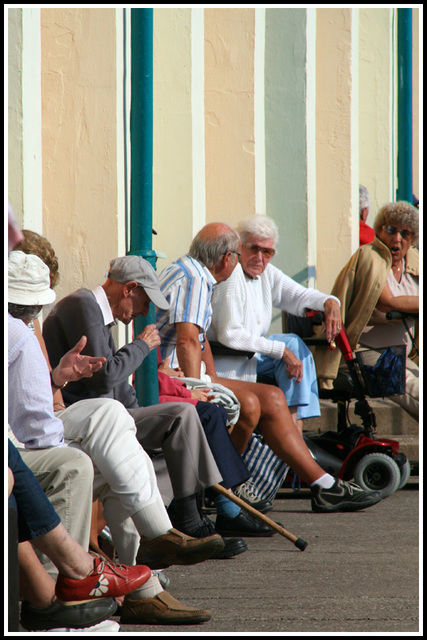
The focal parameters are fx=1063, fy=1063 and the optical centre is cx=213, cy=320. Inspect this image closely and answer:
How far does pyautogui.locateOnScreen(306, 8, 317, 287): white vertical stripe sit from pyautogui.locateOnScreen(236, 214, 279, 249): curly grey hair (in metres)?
2.89

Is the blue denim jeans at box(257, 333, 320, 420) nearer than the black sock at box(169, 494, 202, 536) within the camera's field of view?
No

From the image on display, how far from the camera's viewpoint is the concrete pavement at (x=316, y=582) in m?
3.73

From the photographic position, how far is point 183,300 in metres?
5.84

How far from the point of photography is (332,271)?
33.1ft

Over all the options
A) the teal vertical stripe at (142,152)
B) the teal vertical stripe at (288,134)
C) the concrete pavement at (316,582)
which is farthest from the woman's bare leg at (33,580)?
the teal vertical stripe at (288,134)

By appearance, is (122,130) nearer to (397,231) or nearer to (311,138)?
(397,231)

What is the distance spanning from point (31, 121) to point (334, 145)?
5.02 meters

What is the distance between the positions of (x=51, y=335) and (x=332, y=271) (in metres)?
5.90

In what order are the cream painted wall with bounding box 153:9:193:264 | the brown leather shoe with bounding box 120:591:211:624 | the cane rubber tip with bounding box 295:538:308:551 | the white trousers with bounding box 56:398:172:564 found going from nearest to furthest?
the brown leather shoe with bounding box 120:591:211:624 → the white trousers with bounding box 56:398:172:564 → the cane rubber tip with bounding box 295:538:308:551 → the cream painted wall with bounding box 153:9:193:264

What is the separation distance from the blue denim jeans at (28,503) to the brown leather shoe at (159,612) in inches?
24.1

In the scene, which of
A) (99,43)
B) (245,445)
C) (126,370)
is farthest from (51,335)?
(99,43)

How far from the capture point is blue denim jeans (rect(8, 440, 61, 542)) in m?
3.22

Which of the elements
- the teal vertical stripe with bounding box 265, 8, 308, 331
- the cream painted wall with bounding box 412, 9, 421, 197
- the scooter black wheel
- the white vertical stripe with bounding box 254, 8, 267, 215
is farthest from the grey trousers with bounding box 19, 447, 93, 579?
the cream painted wall with bounding box 412, 9, 421, 197

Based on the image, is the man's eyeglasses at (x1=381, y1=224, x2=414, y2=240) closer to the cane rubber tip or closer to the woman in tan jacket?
the woman in tan jacket
